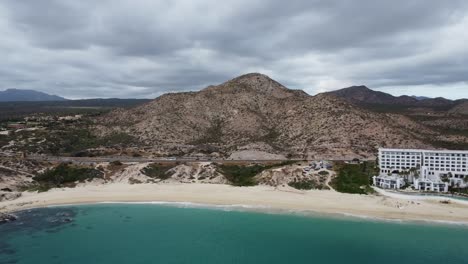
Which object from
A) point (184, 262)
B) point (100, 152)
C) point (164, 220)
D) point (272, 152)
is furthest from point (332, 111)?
point (184, 262)

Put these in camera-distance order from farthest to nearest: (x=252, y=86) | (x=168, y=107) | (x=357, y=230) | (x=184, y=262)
Result: (x=252, y=86) < (x=168, y=107) < (x=357, y=230) < (x=184, y=262)

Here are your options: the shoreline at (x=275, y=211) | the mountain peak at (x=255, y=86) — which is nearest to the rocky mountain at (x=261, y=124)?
the mountain peak at (x=255, y=86)

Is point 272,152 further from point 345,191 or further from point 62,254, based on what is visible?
point 62,254

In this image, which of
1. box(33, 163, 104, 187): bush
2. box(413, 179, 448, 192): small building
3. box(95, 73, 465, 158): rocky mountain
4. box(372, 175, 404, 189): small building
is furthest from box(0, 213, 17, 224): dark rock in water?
box(413, 179, 448, 192): small building

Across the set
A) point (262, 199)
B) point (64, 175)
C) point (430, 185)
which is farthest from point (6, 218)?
point (430, 185)

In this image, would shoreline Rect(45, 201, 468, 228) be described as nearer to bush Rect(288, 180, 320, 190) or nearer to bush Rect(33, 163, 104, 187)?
bush Rect(288, 180, 320, 190)

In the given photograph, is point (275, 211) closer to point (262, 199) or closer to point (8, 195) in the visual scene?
point (262, 199)
